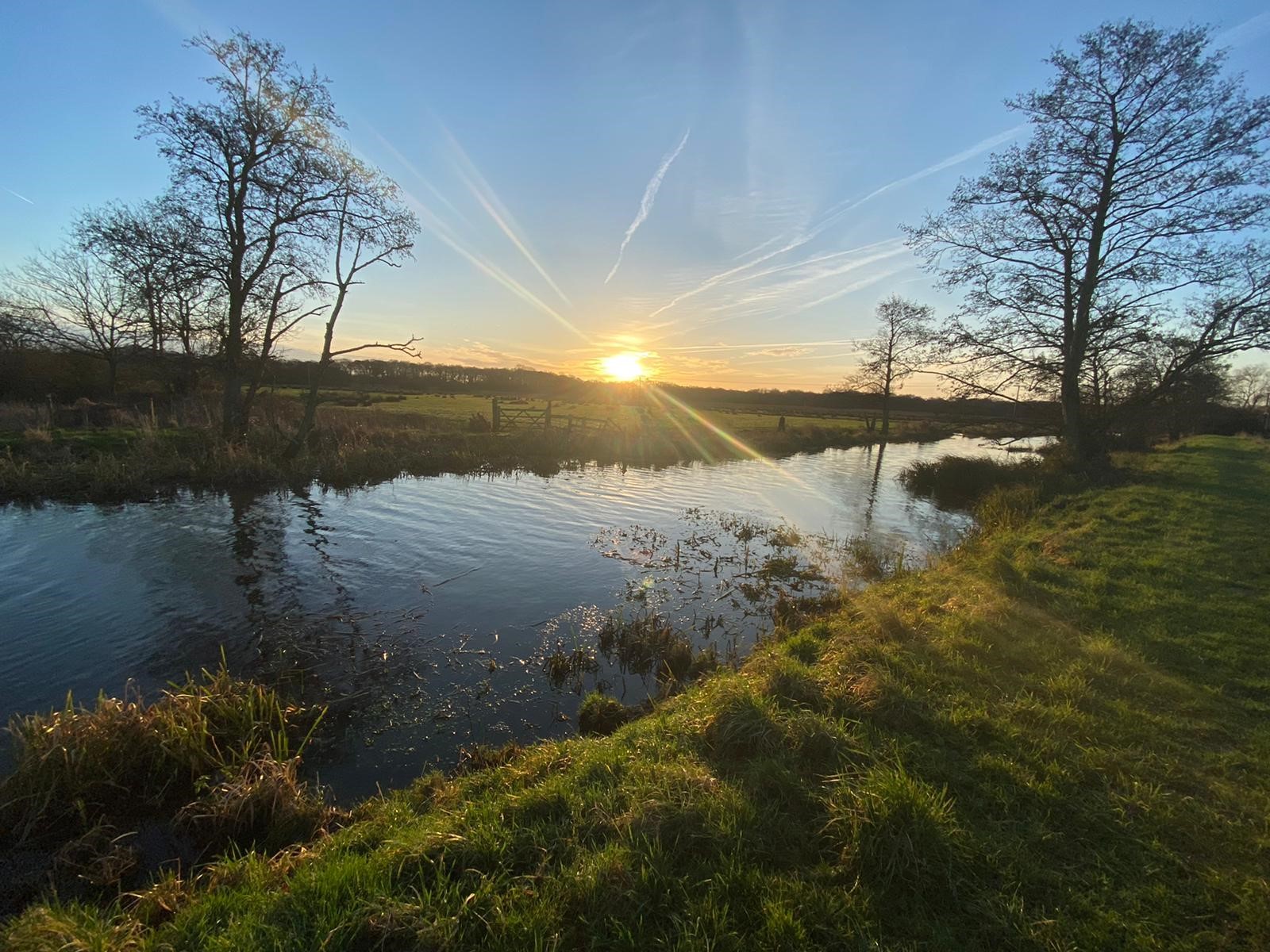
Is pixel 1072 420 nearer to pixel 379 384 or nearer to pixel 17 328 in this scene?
pixel 17 328

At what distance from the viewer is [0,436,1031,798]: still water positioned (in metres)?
6.33

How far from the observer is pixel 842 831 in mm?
3420

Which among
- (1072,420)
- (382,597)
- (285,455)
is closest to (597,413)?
(285,455)

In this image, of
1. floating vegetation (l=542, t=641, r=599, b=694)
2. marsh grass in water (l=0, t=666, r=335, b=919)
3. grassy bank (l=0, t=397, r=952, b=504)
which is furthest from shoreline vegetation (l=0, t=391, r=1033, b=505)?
floating vegetation (l=542, t=641, r=599, b=694)

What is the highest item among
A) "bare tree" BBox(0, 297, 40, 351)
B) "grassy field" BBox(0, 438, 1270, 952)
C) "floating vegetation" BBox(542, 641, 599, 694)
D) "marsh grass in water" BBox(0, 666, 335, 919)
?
"bare tree" BBox(0, 297, 40, 351)

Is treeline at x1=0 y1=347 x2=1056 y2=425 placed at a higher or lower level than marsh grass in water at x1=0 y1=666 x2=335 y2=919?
higher

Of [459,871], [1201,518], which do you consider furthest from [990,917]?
[1201,518]

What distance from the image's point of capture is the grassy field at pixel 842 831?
2.82m

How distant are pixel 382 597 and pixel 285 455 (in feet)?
48.3

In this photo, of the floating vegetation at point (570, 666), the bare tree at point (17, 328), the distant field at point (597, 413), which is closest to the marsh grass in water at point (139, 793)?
the floating vegetation at point (570, 666)

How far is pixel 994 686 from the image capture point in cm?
538

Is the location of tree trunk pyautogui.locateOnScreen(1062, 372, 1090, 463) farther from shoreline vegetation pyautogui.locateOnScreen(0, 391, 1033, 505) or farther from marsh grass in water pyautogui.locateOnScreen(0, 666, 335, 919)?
marsh grass in water pyautogui.locateOnScreen(0, 666, 335, 919)

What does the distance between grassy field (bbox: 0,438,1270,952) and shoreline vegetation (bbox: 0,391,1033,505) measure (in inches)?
664

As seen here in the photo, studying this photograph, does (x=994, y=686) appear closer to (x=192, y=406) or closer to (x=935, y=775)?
(x=935, y=775)
